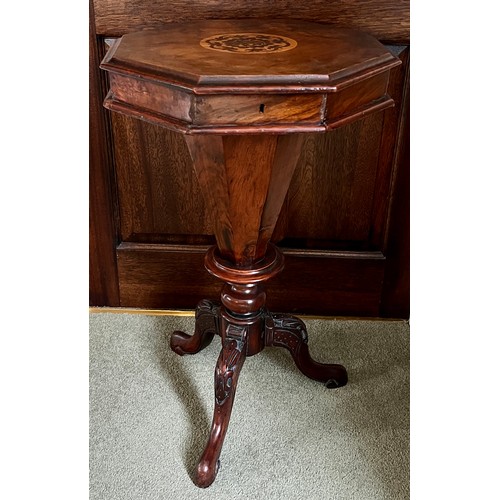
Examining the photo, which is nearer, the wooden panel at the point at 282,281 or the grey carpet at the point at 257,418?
the grey carpet at the point at 257,418

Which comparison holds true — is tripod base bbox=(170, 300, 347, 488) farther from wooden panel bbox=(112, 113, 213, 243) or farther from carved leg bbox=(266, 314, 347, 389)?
wooden panel bbox=(112, 113, 213, 243)

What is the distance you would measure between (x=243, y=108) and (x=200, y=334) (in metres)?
0.92

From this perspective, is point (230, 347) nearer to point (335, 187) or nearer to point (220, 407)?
point (220, 407)

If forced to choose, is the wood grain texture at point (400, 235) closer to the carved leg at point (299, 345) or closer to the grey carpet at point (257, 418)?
the grey carpet at point (257, 418)

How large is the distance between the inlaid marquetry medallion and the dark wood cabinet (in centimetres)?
32

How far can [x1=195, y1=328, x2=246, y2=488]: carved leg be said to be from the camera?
152 centimetres

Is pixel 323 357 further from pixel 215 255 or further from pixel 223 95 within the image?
pixel 223 95

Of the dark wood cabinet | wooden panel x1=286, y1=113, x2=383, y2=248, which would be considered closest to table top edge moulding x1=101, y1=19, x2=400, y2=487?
the dark wood cabinet

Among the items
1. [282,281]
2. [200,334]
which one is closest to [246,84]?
[200,334]

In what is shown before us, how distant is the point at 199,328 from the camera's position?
1837mm

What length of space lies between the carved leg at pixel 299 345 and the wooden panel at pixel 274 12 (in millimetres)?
784

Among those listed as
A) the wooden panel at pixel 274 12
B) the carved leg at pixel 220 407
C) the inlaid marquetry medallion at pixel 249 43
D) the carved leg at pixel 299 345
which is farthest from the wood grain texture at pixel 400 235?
the carved leg at pixel 220 407

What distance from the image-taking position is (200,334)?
1.85 metres

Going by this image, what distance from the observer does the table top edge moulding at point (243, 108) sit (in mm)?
1083
